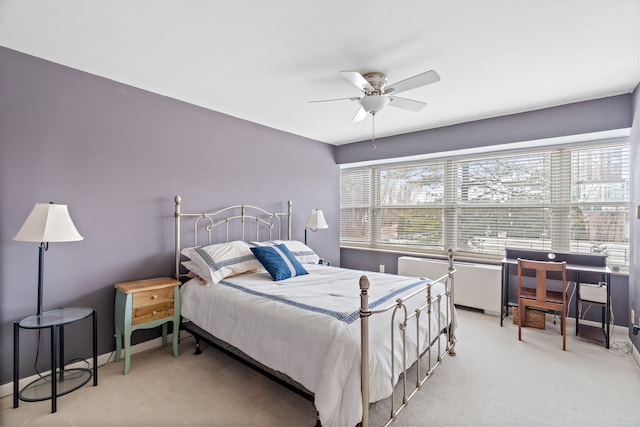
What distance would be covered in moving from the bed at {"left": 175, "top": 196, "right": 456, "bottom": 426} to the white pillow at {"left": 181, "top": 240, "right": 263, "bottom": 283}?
1 centimetres

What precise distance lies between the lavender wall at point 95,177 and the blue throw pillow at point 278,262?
888 millimetres

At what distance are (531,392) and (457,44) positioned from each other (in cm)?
260

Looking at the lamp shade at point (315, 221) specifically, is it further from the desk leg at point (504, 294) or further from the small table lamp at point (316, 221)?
the desk leg at point (504, 294)

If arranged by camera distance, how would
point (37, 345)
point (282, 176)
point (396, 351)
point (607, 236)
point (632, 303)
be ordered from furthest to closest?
point (282, 176) < point (607, 236) < point (632, 303) < point (37, 345) < point (396, 351)

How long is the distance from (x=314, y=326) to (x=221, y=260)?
1.50m

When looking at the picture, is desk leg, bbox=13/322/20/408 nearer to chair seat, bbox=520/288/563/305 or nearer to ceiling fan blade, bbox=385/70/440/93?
ceiling fan blade, bbox=385/70/440/93

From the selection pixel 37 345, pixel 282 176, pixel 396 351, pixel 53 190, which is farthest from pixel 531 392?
pixel 53 190

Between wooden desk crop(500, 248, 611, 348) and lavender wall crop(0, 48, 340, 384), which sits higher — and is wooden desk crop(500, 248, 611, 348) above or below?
below

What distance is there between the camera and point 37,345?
2391 millimetres

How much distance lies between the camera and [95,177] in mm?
2662

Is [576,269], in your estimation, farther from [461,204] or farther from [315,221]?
[315,221]

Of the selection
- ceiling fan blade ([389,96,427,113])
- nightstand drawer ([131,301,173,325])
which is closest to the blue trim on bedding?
nightstand drawer ([131,301,173,325])

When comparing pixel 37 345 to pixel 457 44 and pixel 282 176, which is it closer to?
pixel 282 176

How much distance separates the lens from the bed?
1.64 m
